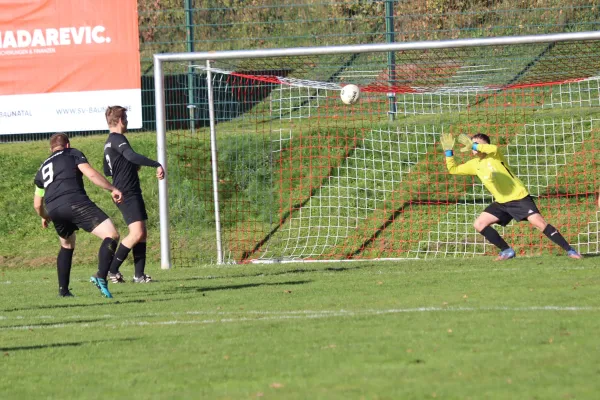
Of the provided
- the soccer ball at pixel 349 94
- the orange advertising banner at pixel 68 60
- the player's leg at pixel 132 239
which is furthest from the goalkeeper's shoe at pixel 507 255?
the orange advertising banner at pixel 68 60

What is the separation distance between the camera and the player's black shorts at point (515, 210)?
43.2ft

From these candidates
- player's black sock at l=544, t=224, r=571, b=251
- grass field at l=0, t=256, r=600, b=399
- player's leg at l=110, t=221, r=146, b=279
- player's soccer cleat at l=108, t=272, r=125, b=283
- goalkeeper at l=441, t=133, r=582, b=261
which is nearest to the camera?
grass field at l=0, t=256, r=600, b=399

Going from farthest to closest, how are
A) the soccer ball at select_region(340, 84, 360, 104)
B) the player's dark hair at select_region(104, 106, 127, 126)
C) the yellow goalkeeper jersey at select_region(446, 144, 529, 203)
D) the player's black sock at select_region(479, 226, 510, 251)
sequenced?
the soccer ball at select_region(340, 84, 360, 104) < the player's black sock at select_region(479, 226, 510, 251) < the yellow goalkeeper jersey at select_region(446, 144, 529, 203) < the player's dark hair at select_region(104, 106, 127, 126)

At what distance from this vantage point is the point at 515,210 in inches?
523

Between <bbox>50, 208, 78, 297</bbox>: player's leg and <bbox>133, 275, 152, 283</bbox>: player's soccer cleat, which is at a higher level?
<bbox>50, 208, 78, 297</bbox>: player's leg

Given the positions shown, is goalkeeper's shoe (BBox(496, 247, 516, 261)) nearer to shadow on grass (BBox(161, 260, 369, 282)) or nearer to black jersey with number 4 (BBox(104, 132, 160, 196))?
shadow on grass (BBox(161, 260, 369, 282))

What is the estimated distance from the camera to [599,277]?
10570 millimetres

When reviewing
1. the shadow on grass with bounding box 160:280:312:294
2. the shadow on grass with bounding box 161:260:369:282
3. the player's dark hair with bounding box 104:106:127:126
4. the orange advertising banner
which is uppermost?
the orange advertising banner

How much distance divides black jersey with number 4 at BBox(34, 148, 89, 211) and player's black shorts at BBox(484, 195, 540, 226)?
18.5 ft

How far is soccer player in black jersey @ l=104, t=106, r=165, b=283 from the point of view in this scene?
468 inches

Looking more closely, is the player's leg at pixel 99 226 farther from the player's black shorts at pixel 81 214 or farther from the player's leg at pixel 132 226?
the player's leg at pixel 132 226

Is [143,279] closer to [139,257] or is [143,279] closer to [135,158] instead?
[139,257]

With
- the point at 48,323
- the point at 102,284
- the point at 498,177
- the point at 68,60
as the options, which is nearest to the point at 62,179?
the point at 102,284

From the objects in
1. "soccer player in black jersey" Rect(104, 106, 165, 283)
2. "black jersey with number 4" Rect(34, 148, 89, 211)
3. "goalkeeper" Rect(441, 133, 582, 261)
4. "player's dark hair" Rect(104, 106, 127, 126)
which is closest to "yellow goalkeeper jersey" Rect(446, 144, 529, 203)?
"goalkeeper" Rect(441, 133, 582, 261)
